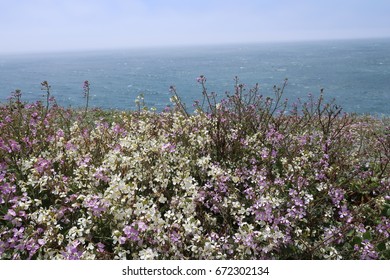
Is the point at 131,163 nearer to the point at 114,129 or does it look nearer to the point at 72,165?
the point at 72,165

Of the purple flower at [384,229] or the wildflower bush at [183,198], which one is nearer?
the wildflower bush at [183,198]

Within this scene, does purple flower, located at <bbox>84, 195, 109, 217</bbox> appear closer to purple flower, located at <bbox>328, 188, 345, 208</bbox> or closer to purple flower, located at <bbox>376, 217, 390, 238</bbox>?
purple flower, located at <bbox>328, 188, 345, 208</bbox>

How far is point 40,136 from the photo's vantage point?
679 centimetres

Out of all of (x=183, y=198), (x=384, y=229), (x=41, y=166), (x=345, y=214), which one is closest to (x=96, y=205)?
(x=183, y=198)

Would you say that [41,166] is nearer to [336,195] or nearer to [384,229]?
[336,195]

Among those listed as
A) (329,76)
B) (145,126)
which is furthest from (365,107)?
(145,126)

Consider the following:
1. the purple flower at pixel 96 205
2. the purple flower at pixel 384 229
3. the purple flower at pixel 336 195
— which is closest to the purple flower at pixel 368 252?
the purple flower at pixel 384 229

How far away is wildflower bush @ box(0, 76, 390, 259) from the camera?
4.07 m

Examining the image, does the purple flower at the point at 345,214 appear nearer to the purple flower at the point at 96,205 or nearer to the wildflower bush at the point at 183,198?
the wildflower bush at the point at 183,198

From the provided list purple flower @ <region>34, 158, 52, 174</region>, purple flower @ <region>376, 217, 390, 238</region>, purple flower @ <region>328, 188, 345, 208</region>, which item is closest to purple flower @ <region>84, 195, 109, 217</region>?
purple flower @ <region>34, 158, 52, 174</region>

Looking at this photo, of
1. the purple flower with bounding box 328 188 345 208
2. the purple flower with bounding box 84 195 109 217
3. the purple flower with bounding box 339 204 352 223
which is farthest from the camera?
the purple flower with bounding box 328 188 345 208

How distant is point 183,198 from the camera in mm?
4500

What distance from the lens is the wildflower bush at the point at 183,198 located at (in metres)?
4.07

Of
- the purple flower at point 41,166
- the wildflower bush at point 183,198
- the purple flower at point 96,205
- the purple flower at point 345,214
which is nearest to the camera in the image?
the wildflower bush at point 183,198
